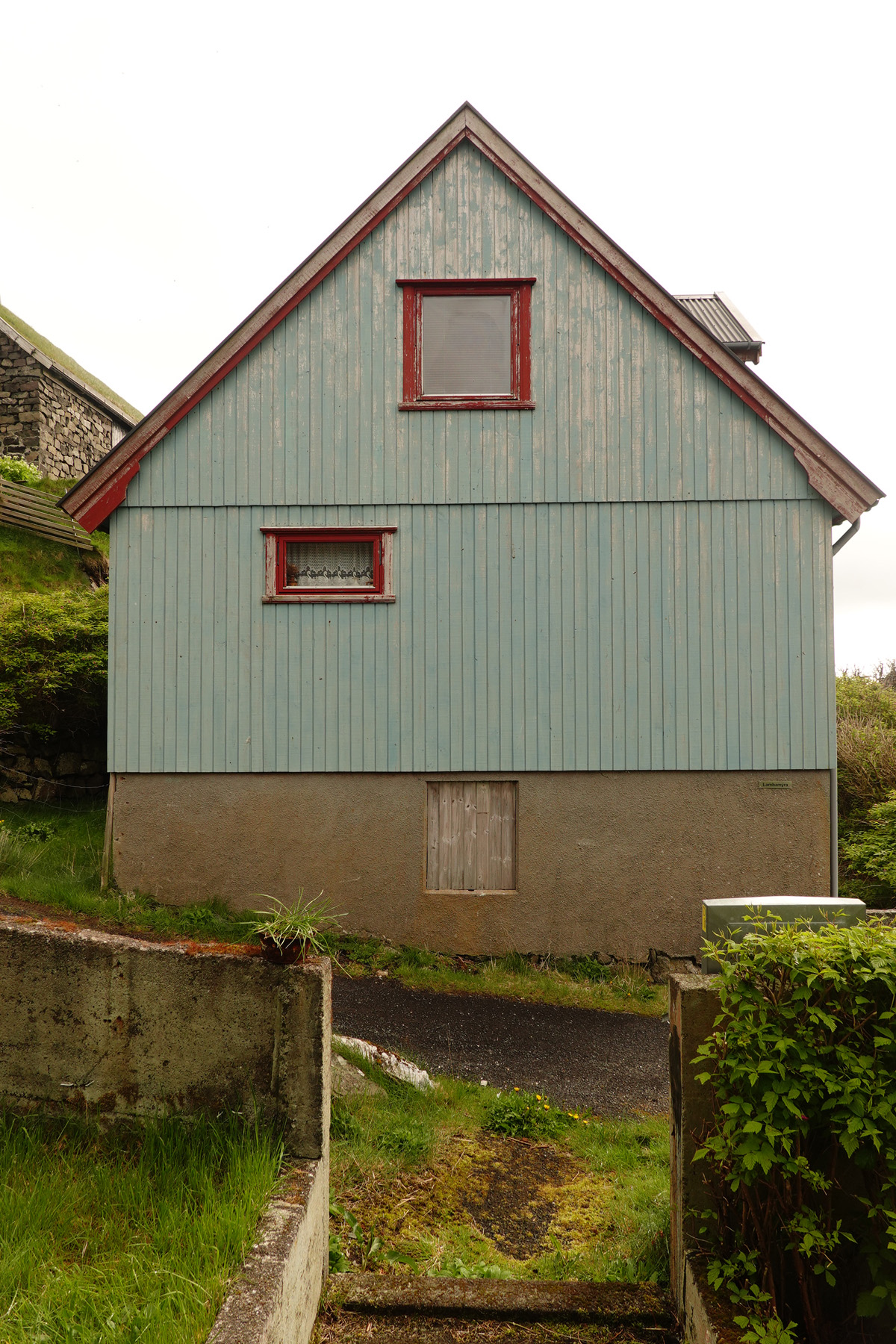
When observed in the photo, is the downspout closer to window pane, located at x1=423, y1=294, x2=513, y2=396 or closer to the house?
the house

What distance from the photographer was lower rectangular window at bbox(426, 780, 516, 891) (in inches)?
376

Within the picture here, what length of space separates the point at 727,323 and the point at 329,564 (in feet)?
24.3

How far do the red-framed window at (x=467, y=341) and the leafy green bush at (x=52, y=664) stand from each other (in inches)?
209

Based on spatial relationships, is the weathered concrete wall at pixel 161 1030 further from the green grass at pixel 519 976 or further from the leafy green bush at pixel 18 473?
the leafy green bush at pixel 18 473

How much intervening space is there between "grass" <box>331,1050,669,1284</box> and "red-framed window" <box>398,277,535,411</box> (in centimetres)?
704

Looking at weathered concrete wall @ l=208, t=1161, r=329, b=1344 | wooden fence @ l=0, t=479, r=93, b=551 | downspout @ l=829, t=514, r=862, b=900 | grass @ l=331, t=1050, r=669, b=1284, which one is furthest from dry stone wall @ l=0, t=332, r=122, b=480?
weathered concrete wall @ l=208, t=1161, r=329, b=1344

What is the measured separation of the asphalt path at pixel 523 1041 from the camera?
6301 mm

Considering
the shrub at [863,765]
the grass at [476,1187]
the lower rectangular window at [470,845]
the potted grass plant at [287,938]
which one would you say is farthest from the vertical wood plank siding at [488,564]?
the potted grass plant at [287,938]

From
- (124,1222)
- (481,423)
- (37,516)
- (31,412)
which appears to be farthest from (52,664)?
(31,412)

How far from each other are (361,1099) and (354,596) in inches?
221

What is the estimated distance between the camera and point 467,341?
32.0ft

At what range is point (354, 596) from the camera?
31.3 ft

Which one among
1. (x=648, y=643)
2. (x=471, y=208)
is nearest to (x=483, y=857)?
(x=648, y=643)

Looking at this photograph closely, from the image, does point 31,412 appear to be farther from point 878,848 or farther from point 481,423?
point 878,848
